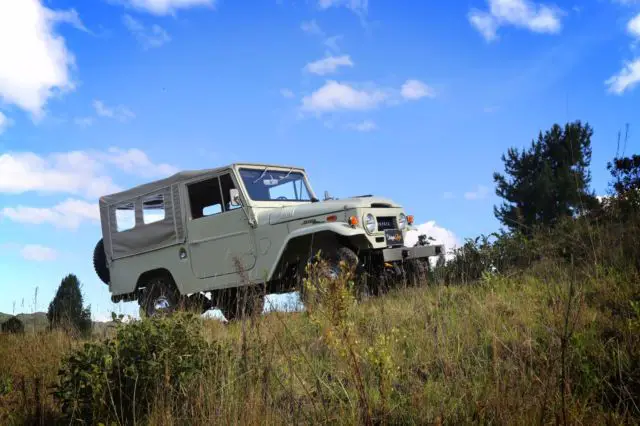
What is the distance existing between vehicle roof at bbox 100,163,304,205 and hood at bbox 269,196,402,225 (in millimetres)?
1023

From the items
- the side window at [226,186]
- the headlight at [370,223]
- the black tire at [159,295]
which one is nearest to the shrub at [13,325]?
the black tire at [159,295]

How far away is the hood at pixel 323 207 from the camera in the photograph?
297 inches

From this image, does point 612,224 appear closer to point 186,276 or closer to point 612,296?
point 612,296

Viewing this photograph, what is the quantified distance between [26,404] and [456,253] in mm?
A: 6433

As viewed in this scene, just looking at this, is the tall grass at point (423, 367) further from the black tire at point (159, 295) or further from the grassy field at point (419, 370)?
the black tire at point (159, 295)

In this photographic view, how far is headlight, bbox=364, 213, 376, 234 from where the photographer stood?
7.47 m

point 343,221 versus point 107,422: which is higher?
point 343,221

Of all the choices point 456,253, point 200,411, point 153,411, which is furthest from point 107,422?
point 456,253

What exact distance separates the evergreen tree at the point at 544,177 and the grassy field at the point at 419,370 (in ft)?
57.0

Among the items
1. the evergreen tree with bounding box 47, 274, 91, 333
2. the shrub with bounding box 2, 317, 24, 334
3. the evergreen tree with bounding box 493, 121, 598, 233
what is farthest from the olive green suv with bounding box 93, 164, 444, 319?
the evergreen tree with bounding box 493, 121, 598, 233

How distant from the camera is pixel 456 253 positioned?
28.7ft

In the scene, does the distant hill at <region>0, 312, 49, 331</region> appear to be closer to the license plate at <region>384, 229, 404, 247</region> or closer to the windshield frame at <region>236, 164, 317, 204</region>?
the windshield frame at <region>236, 164, 317, 204</region>

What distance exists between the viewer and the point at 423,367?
4324mm

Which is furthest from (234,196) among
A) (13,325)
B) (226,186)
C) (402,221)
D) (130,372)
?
(13,325)
